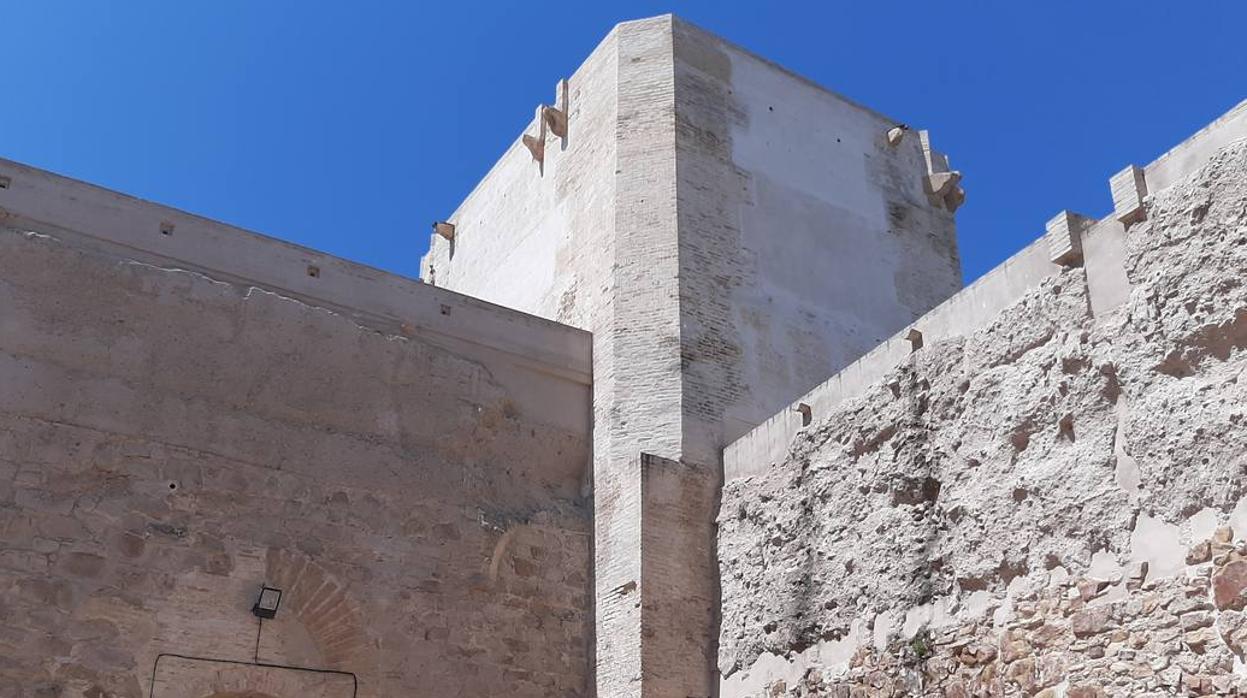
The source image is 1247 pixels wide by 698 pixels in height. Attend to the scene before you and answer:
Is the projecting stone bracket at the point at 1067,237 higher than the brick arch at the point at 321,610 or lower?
higher

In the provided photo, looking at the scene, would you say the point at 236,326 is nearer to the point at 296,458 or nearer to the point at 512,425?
the point at 296,458

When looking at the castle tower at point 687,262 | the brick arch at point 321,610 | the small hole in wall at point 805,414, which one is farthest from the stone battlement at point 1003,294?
the brick arch at point 321,610

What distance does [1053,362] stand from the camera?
6.40 m

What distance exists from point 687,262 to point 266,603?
3.77 m

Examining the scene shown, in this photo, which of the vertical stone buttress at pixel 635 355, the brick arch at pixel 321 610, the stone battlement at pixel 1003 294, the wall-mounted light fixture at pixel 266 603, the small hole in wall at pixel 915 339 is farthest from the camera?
the vertical stone buttress at pixel 635 355

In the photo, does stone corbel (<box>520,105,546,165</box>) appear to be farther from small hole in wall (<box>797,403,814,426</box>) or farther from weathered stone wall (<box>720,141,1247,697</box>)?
weathered stone wall (<box>720,141,1247,697</box>)

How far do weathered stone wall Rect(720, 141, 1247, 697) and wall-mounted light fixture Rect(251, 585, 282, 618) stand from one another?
2.74 meters

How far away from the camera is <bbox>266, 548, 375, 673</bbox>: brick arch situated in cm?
775

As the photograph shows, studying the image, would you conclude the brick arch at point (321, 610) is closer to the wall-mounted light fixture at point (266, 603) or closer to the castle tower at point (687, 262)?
the wall-mounted light fixture at point (266, 603)

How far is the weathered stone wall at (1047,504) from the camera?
5.52 m

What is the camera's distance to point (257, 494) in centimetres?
787

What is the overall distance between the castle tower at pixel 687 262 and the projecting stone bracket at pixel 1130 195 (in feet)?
11.4

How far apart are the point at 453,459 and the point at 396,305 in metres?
1.12

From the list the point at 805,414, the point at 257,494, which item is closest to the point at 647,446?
the point at 805,414
